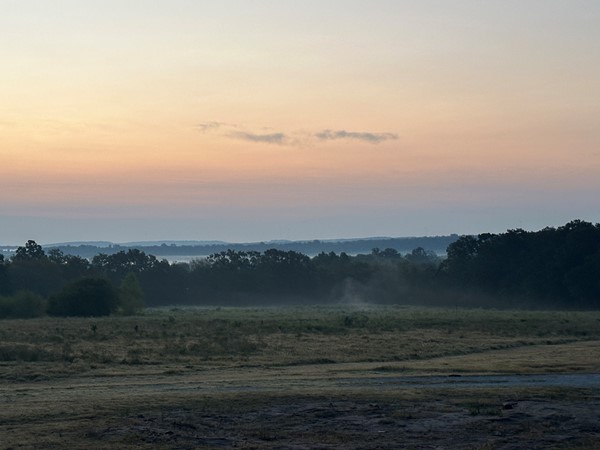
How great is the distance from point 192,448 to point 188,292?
93.6 m

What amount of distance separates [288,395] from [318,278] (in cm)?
9308

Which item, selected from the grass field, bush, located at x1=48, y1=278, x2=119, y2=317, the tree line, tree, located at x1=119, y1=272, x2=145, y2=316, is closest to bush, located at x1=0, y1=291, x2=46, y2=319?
the tree line

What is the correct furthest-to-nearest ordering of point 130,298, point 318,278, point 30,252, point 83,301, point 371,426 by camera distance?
point 318,278 → point 30,252 → point 130,298 → point 83,301 → point 371,426

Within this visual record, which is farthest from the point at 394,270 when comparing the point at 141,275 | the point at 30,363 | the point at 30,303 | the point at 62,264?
the point at 30,363

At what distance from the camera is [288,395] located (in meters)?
21.1

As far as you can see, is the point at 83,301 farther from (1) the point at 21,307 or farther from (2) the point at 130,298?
(2) the point at 130,298

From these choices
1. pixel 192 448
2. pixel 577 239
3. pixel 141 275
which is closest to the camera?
pixel 192 448

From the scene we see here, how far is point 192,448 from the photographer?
54.9 ft

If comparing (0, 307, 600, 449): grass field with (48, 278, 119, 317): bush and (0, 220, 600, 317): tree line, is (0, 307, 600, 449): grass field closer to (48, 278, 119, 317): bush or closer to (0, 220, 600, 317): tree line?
(48, 278, 119, 317): bush

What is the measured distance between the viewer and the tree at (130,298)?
7325 cm

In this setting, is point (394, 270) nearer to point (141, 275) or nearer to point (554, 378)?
point (141, 275)

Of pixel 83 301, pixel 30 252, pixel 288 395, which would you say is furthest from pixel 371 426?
pixel 30 252

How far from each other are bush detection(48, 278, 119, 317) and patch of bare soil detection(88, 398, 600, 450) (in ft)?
172

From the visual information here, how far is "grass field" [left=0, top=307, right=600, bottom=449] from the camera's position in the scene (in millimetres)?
17406
